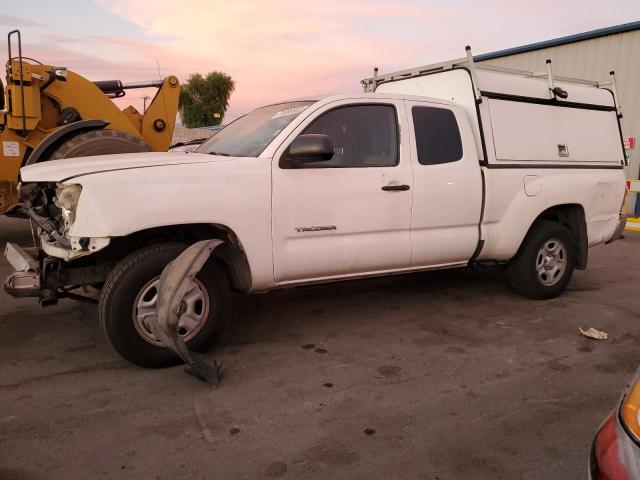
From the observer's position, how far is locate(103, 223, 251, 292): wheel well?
3771 millimetres

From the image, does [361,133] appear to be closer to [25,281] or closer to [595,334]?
[595,334]

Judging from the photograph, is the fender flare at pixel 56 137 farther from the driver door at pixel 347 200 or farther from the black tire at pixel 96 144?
the driver door at pixel 347 200

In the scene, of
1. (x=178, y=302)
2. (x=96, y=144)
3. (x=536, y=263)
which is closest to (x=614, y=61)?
(x=536, y=263)

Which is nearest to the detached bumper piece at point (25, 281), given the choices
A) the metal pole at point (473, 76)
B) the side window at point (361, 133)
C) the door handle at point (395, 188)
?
the side window at point (361, 133)

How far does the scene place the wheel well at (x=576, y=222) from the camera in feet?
18.6

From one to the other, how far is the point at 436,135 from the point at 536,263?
69.6 inches

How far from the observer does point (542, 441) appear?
9.60 ft

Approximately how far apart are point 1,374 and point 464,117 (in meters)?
4.21

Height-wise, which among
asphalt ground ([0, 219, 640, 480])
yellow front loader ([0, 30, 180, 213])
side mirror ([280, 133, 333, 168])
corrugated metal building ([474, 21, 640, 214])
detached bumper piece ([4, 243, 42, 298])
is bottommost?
asphalt ground ([0, 219, 640, 480])

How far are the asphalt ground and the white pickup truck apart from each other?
471 mm

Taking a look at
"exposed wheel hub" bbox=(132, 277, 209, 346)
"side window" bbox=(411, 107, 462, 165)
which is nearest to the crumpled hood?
"exposed wheel hub" bbox=(132, 277, 209, 346)

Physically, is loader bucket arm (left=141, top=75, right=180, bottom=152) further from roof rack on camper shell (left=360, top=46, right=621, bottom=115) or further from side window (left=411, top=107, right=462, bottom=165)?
side window (left=411, top=107, right=462, bottom=165)

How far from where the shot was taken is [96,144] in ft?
23.6

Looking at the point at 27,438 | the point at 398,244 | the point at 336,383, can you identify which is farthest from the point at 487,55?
the point at 27,438
